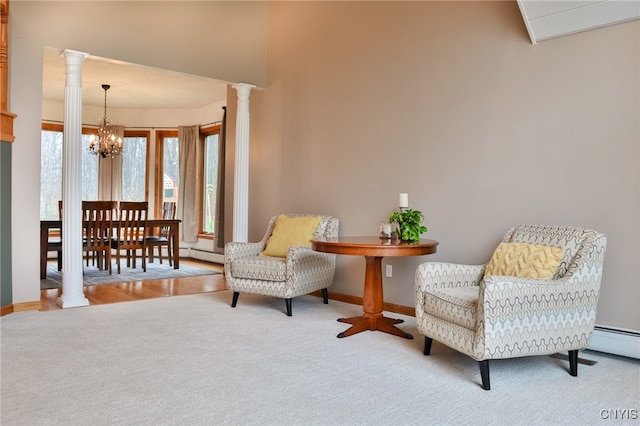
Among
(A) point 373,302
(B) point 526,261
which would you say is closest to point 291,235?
(A) point 373,302

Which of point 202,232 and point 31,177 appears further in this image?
point 202,232

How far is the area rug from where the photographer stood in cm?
570

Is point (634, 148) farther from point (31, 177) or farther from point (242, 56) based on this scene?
point (31, 177)

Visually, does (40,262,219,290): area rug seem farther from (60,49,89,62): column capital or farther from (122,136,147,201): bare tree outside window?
(60,49,89,62): column capital

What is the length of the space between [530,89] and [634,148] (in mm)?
804

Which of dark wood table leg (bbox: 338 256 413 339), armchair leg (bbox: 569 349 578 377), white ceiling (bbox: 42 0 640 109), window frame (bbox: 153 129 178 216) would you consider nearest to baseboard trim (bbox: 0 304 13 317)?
white ceiling (bbox: 42 0 640 109)

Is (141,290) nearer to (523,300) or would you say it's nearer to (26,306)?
(26,306)

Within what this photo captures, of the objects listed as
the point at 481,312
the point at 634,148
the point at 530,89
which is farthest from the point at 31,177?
the point at 634,148

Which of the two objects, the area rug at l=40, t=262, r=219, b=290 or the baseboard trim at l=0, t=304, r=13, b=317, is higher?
the baseboard trim at l=0, t=304, r=13, b=317

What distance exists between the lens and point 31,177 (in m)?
4.15

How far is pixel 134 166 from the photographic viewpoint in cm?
900

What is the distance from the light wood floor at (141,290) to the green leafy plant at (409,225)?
2524 mm

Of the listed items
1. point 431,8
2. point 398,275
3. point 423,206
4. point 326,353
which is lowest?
point 326,353

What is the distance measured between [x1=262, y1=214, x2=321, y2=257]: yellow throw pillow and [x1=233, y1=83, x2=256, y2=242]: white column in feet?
3.22
